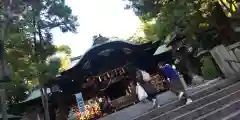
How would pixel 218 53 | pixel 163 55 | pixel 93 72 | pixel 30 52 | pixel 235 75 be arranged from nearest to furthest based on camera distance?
pixel 235 75, pixel 218 53, pixel 30 52, pixel 93 72, pixel 163 55

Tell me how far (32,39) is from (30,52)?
4.04ft

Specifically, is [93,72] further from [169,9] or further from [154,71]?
[169,9]

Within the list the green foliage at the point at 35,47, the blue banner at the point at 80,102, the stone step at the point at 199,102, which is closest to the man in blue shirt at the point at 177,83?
the stone step at the point at 199,102

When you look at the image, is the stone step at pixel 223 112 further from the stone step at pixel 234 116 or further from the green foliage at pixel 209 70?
the green foliage at pixel 209 70

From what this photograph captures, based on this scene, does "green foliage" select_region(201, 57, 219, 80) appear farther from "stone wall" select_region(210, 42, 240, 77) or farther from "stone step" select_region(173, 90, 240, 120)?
"stone step" select_region(173, 90, 240, 120)

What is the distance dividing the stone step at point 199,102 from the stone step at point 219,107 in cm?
39

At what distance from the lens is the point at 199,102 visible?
917 cm

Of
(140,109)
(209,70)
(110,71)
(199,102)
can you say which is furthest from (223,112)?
(110,71)

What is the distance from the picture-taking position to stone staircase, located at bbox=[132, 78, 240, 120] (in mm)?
7594

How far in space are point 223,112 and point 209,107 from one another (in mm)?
697

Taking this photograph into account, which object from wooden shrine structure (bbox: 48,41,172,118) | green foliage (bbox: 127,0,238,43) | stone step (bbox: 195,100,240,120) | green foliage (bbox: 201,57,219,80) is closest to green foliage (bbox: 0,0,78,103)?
wooden shrine structure (bbox: 48,41,172,118)

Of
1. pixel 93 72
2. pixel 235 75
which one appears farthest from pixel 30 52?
pixel 235 75

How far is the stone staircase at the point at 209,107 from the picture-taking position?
299 inches

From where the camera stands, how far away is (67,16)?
15.8 metres
